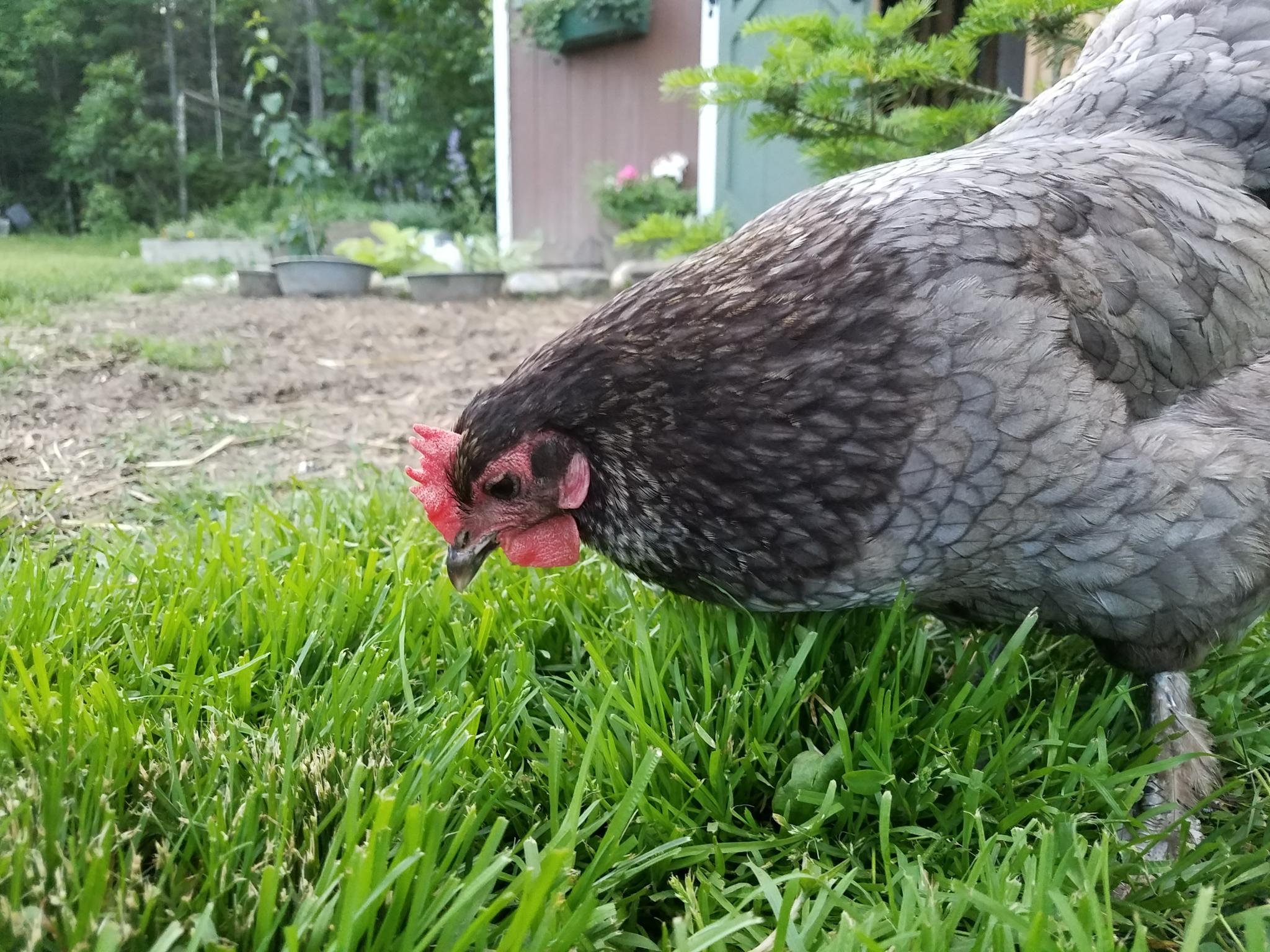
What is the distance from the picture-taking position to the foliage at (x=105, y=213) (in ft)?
14.0

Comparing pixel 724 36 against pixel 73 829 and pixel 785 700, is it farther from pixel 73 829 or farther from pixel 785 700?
pixel 73 829

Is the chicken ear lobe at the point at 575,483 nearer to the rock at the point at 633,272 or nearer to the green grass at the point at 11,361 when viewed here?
the green grass at the point at 11,361

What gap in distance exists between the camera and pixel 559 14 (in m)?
7.76

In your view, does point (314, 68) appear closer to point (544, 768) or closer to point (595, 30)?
point (595, 30)

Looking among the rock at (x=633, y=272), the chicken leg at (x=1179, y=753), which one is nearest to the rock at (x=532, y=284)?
the rock at (x=633, y=272)

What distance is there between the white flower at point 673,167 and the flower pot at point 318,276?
286cm

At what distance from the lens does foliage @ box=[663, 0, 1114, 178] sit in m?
2.14

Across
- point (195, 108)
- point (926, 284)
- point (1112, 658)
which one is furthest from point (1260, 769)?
point (195, 108)

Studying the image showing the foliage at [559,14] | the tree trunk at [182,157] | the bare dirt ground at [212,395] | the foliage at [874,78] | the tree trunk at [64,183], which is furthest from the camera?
the foliage at [559,14]

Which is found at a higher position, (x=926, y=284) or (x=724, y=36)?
(x=724, y=36)

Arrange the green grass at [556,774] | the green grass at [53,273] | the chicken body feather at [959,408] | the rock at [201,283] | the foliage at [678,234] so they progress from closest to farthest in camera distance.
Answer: the green grass at [556,774]
the chicken body feather at [959,408]
the foliage at [678,234]
the green grass at [53,273]
the rock at [201,283]

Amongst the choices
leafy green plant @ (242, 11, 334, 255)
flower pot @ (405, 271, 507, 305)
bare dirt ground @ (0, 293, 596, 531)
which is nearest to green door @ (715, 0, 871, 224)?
bare dirt ground @ (0, 293, 596, 531)

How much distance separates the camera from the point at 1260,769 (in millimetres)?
1266

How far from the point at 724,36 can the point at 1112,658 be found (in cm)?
606
